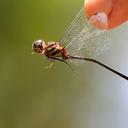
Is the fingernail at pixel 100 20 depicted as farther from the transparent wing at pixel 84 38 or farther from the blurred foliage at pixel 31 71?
the blurred foliage at pixel 31 71

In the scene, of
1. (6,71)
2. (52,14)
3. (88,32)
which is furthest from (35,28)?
(88,32)

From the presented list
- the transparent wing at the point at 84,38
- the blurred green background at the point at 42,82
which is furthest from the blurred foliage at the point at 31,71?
the transparent wing at the point at 84,38

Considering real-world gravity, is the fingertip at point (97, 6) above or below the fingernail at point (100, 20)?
above

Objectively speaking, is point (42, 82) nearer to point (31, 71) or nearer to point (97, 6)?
point (31, 71)

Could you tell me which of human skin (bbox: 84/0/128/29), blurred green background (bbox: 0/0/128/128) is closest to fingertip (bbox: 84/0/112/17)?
human skin (bbox: 84/0/128/29)

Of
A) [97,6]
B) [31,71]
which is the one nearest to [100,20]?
[97,6]

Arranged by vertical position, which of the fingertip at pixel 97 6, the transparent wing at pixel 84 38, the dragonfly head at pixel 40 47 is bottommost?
the dragonfly head at pixel 40 47
